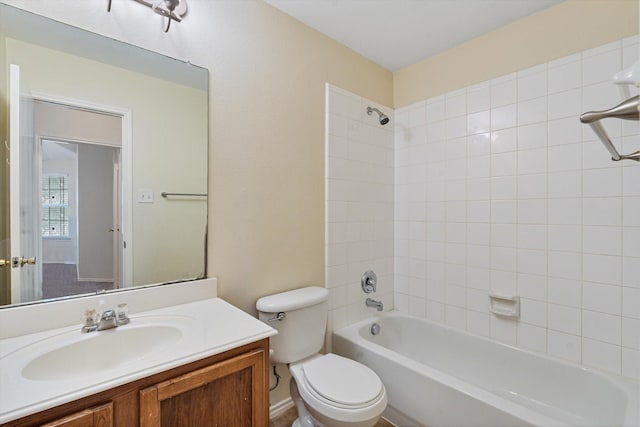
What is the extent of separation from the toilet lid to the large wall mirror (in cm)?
76

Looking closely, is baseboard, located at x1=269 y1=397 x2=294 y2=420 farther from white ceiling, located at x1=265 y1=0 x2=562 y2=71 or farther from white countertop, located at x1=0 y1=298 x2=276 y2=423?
white ceiling, located at x1=265 y1=0 x2=562 y2=71

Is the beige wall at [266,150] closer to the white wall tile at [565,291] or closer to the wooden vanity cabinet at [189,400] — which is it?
the wooden vanity cabinet at [189,400]

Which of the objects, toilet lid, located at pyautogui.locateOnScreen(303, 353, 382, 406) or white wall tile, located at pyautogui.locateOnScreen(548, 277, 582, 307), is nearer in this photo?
toilet lid, located at pyautogui.locateOnScreen(303, 353, 382, 406)

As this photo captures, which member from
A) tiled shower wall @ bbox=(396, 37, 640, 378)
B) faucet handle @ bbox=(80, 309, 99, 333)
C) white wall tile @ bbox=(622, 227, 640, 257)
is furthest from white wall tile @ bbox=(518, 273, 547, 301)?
faucet handle @ bbox=(80, 309, 99, 333)

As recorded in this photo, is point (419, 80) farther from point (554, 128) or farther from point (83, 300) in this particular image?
point (83, 300)

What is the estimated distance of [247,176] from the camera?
1.63m

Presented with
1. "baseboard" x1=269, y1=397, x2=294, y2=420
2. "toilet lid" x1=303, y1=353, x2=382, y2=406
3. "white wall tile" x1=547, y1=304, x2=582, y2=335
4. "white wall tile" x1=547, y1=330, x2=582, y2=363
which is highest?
"white wall tile" x1=547, y1=304, x2=582, y2=335

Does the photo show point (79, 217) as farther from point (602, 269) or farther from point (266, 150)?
point (602, 269)

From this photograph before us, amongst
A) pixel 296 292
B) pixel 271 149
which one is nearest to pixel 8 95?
pixel 271 149

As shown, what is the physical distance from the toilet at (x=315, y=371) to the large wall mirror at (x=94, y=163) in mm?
495

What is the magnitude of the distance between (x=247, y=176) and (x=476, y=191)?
152 cm

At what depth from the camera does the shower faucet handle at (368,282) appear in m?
2.22

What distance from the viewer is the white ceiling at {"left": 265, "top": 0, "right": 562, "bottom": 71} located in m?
1.69

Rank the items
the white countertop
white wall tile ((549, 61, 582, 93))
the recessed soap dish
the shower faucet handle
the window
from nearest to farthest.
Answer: the white countertop → the window → white wall tile ((549, 61, 582, 93)) → the recessed soap dish → the shower faucet handle
